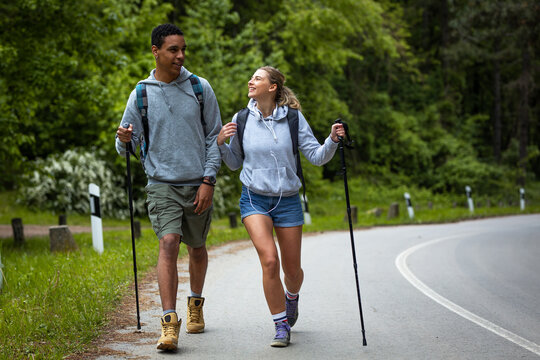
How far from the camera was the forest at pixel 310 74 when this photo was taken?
47.2ft

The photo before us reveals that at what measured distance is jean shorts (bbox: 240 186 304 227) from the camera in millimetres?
5566

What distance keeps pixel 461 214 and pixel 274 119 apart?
2075cm

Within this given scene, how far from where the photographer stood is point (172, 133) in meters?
5.47

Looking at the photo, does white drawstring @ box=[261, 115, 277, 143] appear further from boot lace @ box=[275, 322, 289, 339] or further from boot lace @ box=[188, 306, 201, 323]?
boot lace @ box=[188, 306, 201, 323]

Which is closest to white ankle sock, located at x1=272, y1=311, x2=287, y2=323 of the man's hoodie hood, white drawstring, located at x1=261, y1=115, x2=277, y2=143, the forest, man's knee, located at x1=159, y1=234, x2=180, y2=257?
man's knee, located at x1=159, y1=234, x2=180, y2=257

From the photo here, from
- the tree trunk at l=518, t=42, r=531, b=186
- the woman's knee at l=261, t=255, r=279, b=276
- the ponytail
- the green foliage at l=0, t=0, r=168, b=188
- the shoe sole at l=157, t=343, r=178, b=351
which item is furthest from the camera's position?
the tree trunk at l=518, t=42, r=531, b=186

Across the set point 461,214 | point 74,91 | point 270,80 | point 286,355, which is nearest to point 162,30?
point 270,80

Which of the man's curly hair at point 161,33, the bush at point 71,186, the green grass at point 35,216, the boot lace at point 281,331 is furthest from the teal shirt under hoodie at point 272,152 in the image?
the bush at point 71,186

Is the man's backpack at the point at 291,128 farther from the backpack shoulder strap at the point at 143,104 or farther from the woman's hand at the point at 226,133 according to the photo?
the backpack shoulder strap at the point at 143,104

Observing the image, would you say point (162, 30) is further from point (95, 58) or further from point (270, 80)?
point (95, 58)

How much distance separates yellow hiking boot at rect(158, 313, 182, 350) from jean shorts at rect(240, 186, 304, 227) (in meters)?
1.02

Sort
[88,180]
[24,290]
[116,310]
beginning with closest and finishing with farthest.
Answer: [116,310], [24,290], [88,180]

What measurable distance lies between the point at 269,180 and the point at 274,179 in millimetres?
46

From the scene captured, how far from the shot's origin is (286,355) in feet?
16.8
